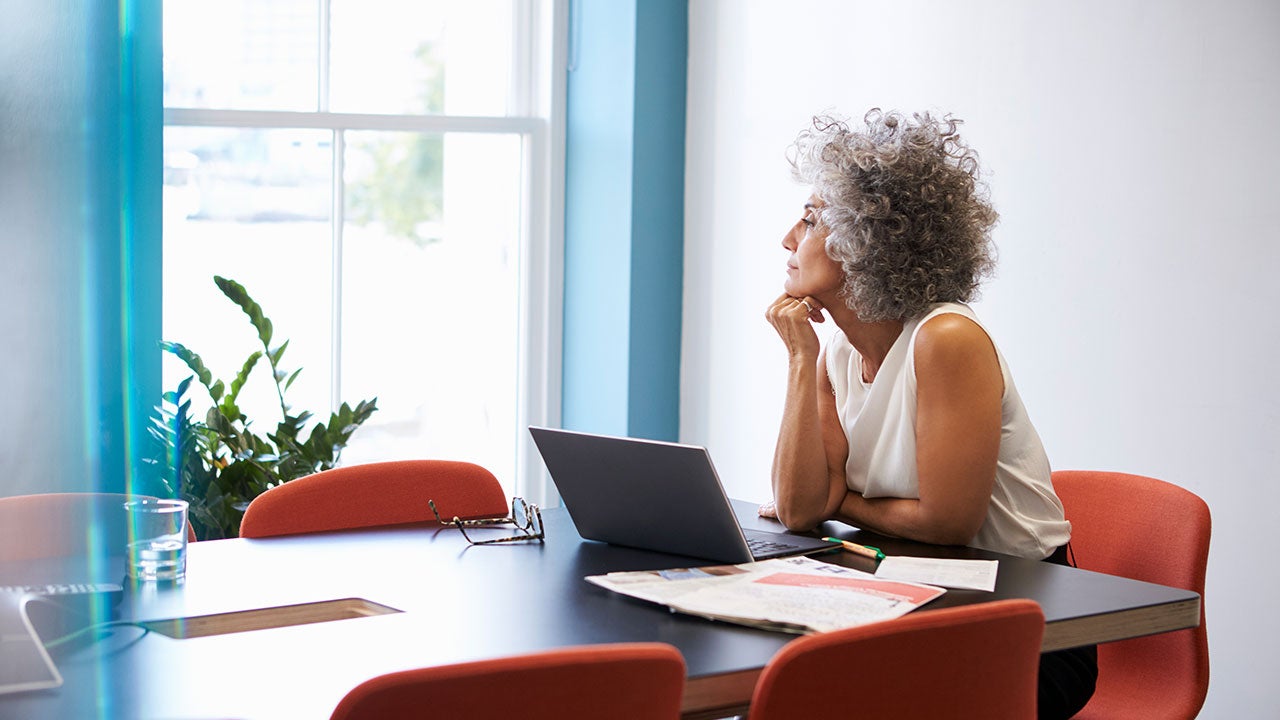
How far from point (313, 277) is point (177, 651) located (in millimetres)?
2930

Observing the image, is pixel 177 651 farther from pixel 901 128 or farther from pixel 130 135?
pixel 130 135

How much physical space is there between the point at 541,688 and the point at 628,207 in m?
3.26

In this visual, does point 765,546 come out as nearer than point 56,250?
No

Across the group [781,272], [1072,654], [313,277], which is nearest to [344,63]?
[313,277]

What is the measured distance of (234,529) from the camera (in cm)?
335

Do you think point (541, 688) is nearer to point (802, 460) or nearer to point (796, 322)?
point (802, 460)

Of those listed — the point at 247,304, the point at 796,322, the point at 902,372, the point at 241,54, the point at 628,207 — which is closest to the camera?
the point at 902,372

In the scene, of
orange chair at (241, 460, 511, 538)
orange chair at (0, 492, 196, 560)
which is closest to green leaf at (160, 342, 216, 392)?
orange chair at (241, 460, 511, 538)

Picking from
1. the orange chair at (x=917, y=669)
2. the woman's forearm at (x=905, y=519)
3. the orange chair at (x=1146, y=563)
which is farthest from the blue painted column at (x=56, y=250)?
the orange chair at (x=1146, y=563)

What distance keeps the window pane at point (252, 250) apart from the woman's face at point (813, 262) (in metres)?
2.18

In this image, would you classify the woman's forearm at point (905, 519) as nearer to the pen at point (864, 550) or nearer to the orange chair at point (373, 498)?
the pen at point (864, 550)

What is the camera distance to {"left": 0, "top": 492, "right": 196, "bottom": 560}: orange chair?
43.2 inches

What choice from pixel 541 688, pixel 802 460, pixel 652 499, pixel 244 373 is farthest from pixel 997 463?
pixel 244 373

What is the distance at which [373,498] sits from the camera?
2.17 metres
